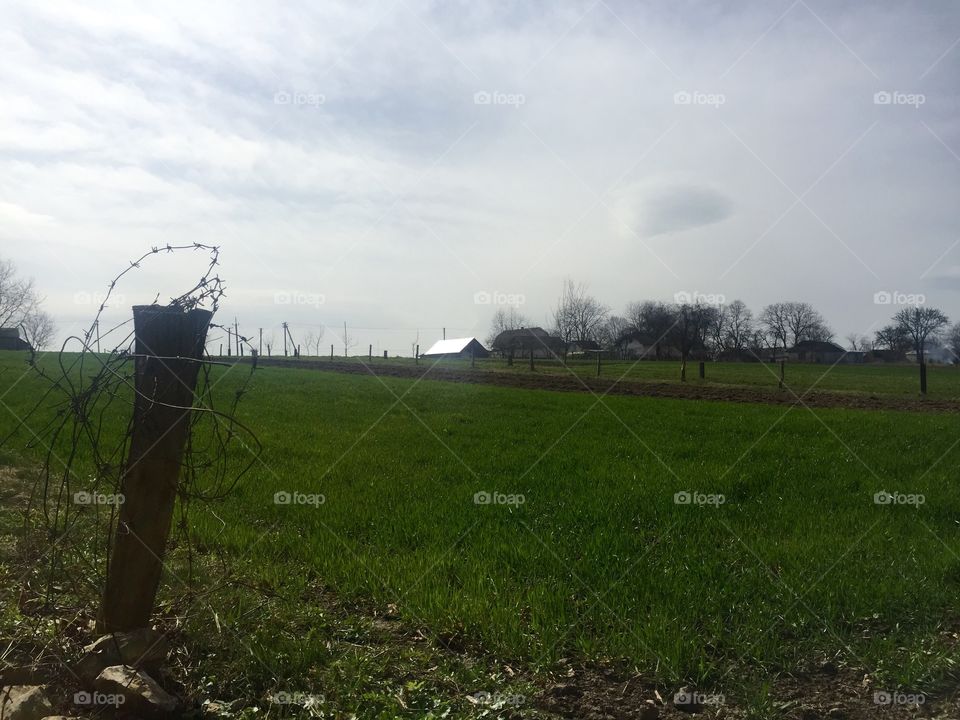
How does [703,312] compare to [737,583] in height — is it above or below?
above

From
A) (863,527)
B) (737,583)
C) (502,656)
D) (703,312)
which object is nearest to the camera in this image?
(502,656)

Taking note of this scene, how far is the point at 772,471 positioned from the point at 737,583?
188 inches

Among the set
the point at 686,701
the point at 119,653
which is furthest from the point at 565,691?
the point at 119,653

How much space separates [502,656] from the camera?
150 inches

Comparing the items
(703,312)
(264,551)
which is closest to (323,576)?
(264,551)

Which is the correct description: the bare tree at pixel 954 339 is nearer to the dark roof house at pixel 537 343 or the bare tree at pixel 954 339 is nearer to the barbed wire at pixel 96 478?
the dark roof house at pixel 537 343

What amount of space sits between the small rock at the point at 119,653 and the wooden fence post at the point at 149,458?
13 cm

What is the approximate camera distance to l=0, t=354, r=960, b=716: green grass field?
393cm

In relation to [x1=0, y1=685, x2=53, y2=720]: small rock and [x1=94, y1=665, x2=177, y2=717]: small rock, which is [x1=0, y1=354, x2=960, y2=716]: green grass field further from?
[x1=0, y1=685, x2=53, y2=720]: small rock

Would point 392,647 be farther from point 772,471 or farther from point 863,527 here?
point 772,471

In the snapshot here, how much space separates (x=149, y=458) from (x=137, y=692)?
A: 1.06 meters

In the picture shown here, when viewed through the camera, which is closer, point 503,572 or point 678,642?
point 678,642

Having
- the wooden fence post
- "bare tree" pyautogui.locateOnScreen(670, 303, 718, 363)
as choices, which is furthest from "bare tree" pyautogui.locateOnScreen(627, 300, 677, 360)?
the wooden fence post

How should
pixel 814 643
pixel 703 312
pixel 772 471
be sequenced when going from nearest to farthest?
pixel 814 643
pixel 772 471
pixel 703 312
